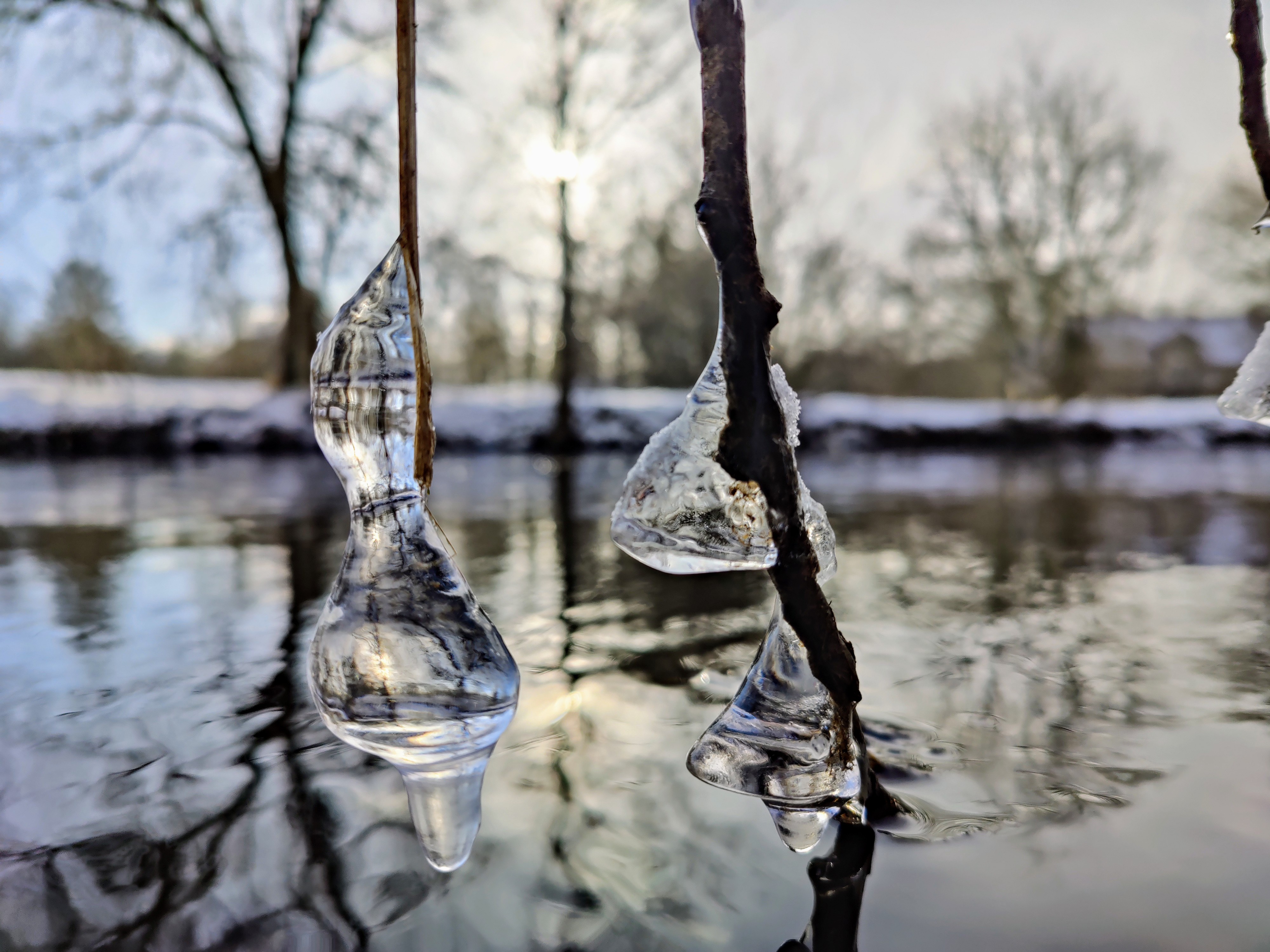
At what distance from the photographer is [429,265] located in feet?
38.7

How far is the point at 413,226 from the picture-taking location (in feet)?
2.45

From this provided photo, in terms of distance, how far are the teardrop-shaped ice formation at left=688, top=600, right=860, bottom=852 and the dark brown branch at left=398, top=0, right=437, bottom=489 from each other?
1.53ft

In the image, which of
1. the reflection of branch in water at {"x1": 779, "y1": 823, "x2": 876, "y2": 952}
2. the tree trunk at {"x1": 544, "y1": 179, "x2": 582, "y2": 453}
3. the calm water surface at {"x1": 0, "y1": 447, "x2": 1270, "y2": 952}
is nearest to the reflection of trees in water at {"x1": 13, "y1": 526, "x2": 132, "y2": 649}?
the calm water surface at {"x1": 0, "y1": 447, "x2": 1270, "y2": 952}

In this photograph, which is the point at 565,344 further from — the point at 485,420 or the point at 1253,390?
the point at 1253,390

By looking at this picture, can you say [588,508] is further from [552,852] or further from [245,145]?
[245,145]

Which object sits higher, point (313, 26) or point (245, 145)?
point (313, 26)

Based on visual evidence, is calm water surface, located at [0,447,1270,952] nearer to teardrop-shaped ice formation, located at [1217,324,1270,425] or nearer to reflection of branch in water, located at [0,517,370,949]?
reflection of branch in water, located at [0,517,370,949]

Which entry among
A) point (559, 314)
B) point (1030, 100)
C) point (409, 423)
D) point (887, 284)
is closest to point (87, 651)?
point (409, 423)

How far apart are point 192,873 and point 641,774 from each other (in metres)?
0.55

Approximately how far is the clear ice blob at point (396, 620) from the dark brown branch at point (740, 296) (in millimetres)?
291

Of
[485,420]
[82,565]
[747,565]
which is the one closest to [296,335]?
[485,420]

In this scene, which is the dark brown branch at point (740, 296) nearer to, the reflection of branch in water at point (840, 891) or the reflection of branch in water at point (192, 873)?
the reflection of branch in water at point (840, 891)

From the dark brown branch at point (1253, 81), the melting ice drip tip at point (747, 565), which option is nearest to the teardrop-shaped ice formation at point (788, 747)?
the melting ice drip tip at point (747, 565)

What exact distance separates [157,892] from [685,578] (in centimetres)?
205
